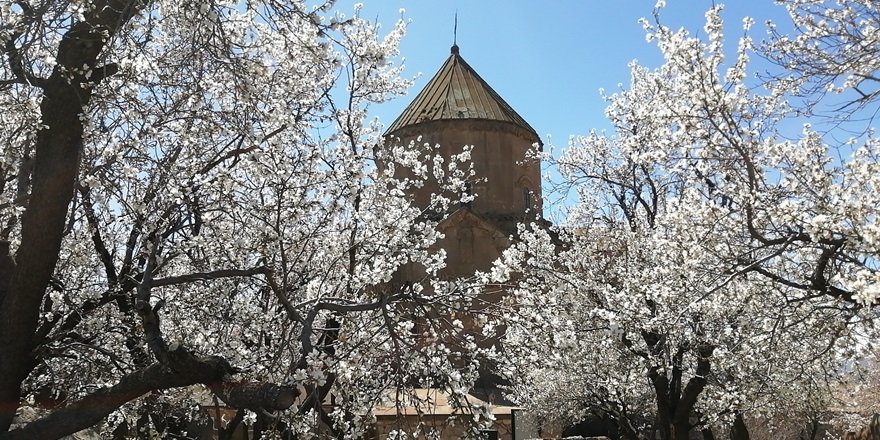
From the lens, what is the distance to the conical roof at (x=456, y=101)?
3098 cm

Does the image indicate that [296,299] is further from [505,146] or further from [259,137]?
[505,146]

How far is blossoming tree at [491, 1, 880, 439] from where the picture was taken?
7.44 m

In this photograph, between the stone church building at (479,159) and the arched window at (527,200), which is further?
the arched window at (527,200)

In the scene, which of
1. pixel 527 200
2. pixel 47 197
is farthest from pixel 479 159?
pixel 47 197

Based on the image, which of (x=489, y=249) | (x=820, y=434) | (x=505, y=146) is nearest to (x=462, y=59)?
(x=505, y=146)

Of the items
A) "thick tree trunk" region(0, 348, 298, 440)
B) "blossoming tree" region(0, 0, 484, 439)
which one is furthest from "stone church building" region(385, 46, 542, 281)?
"thick tree trunk" region(0, 348, 298, 440)

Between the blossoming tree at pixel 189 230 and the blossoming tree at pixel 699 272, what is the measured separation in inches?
82.4

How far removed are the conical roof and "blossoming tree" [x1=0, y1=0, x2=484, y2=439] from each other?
19453 mm

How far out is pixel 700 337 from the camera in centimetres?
1123

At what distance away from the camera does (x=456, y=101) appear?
31.7 metres

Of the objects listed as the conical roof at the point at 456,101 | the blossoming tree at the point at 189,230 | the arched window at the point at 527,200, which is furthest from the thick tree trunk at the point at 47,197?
the arched window at the point at 527,200

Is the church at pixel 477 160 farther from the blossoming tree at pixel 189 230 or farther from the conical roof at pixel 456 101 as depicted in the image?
the blossoming tree at pixel 189 230

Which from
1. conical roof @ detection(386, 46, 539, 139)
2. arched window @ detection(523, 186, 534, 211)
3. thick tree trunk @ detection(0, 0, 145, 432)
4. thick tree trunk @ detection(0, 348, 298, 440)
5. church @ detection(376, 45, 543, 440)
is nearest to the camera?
thick tree trunk @ detection(0, 348, 298, 440)

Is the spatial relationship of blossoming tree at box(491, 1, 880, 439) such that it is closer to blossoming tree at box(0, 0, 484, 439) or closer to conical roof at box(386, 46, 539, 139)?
blossoming tree at box(0, 0, 484, 439)
